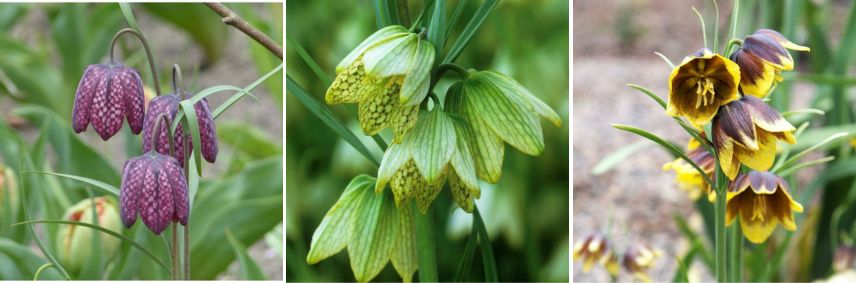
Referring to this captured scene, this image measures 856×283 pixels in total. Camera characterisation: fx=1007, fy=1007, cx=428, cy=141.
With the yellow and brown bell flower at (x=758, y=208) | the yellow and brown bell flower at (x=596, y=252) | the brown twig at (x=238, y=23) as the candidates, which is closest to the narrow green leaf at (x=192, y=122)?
the brown twig at (x=238, y=23)

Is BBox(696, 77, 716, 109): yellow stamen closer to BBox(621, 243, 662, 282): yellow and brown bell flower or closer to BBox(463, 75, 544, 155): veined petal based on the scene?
BBox(463, 75, 544, 155): veined petal

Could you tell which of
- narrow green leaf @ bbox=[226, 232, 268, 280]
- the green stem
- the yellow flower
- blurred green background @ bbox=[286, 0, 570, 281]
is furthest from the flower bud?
the yellow flower

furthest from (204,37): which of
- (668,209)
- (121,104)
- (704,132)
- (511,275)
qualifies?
(704,132)

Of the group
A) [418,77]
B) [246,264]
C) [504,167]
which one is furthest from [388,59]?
[504,167]

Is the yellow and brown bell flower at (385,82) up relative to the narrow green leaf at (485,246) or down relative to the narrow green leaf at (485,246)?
up

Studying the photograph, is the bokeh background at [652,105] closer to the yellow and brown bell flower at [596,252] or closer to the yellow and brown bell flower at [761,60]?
the yellow and brown bell flower at [596,252]

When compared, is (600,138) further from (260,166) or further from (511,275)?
(260,166)
